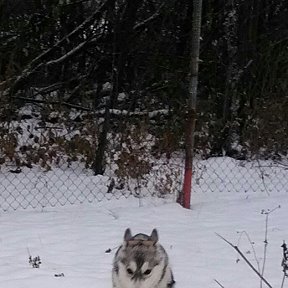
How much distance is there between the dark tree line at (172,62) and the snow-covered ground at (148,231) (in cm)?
192

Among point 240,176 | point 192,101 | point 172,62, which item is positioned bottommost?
point 240,176

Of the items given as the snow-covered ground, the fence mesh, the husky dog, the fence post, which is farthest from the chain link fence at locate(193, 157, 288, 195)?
the husky dog

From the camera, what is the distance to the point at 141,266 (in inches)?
151

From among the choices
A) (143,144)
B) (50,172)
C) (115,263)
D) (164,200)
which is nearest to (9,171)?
(50,172)

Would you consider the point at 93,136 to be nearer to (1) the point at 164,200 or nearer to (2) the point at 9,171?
(2) the point at 9,171

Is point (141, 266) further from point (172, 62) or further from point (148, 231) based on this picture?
point (172, 62)

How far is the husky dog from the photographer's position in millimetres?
3854

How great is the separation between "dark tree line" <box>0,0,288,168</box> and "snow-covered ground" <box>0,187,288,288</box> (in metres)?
1.92

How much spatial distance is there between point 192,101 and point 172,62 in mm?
2916

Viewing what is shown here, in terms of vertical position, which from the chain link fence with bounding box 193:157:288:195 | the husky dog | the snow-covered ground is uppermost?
the chain link fence with bounding box 193:157:288:195

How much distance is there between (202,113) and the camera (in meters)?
10.1

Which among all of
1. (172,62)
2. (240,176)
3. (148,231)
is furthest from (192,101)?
(172,62)

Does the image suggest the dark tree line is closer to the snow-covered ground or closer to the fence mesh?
the fence mesh

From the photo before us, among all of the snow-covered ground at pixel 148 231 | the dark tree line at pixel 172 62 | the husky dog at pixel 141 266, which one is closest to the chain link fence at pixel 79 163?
the snow-covered ground at pixel 148 231
